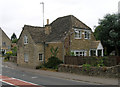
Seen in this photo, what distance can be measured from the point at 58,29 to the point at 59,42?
11.7 feet

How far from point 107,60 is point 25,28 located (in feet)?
48.7

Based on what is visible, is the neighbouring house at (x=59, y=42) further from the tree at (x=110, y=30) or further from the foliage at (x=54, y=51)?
the tree at (x=110, y=30)

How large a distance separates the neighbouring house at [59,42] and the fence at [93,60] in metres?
2.34

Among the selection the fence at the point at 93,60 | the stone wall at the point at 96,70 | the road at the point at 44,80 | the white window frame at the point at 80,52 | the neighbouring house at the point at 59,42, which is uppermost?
the neighbouring house at the point at 59,42

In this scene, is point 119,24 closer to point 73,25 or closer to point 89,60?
point 73,25

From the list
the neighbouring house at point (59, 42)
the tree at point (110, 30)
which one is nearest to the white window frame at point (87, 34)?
the neighbouring house at point (59, 42)

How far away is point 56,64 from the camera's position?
73.4 feet

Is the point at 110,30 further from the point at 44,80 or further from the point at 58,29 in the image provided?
the point at 44,80

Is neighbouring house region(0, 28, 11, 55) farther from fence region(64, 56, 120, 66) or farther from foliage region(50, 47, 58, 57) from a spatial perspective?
fence region(64, 56, 120, 66)

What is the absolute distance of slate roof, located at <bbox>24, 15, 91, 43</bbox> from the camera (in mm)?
24484

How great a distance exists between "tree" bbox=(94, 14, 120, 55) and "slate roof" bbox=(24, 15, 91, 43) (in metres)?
2.31

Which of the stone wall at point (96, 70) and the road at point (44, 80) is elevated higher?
the stone wall at point (96, 70)

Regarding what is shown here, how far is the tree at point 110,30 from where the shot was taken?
24328mm

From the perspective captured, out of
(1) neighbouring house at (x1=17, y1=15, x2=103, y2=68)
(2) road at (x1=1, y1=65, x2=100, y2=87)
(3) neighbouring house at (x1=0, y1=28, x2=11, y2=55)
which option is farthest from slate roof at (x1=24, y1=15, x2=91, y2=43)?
(3) neighbouring house at (x1=0, y1=28, x2=11, y2=55)
